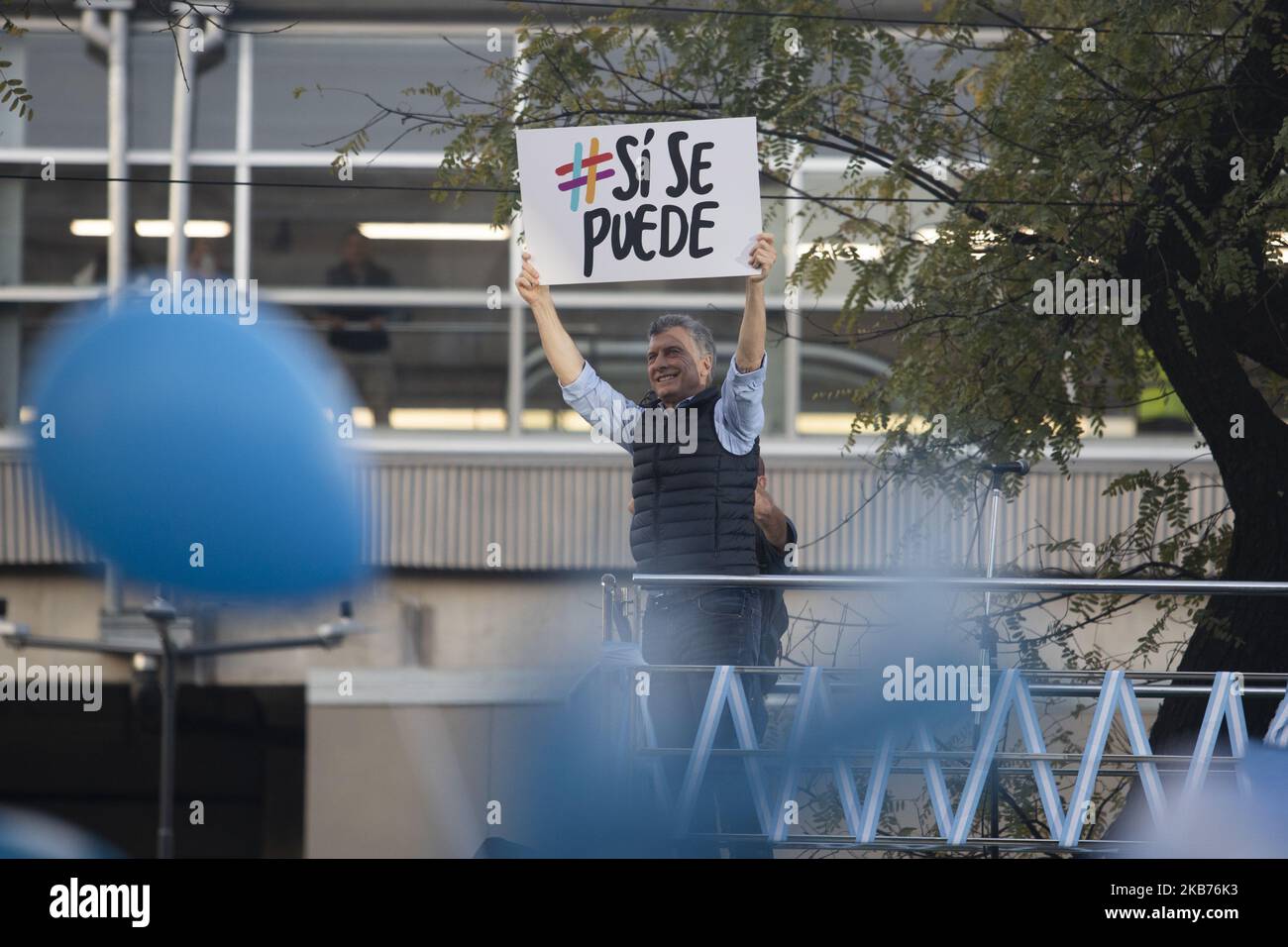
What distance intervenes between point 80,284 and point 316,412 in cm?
260

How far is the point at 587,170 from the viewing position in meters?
6.40

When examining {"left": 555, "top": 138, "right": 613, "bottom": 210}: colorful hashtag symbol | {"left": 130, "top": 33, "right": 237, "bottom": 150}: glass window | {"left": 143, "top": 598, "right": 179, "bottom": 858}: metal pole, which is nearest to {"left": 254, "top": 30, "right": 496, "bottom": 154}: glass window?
{"left": 130, "top": 33, "right": 237, "bottom": 150}: glass window

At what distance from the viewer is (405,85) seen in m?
13.6

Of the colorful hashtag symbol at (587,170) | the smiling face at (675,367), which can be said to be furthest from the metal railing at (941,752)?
the colorful hashtag symbol at (587,170)

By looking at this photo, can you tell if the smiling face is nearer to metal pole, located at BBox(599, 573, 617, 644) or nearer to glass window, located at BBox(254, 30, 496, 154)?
metal pole, located at BBox(599, 573, 617, 644)

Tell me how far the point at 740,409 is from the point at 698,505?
0.35 metres

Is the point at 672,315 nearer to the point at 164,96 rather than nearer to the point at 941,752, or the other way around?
the point at 941,752

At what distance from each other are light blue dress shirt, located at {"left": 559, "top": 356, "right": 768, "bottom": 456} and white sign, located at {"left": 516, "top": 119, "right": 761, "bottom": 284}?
39 centimetres

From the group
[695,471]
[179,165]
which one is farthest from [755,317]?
[179,165]

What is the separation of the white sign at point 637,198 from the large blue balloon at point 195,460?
4.98 m

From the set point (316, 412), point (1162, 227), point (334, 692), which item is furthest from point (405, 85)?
point (1162, 227)

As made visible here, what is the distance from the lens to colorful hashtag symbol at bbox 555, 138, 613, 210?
638 cm

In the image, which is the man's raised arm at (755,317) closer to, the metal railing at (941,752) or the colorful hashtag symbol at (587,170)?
the colorful hashtag symbol at (587,170)
